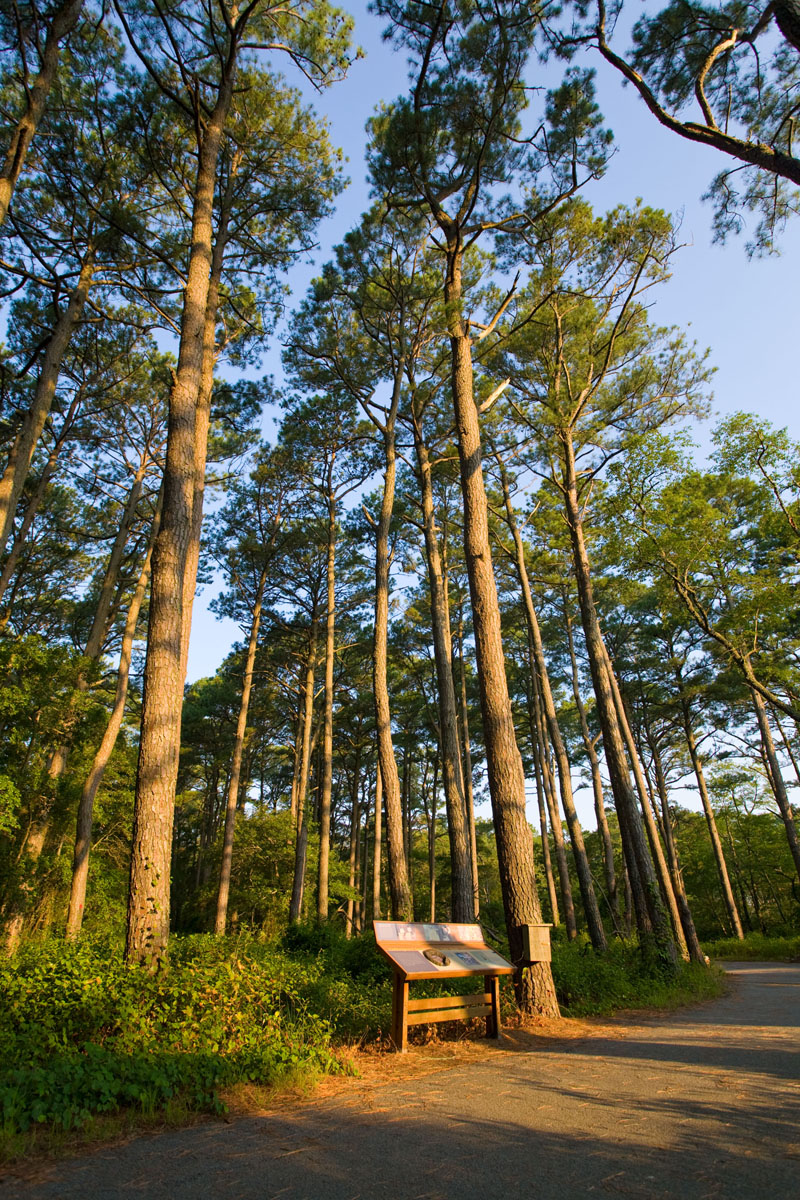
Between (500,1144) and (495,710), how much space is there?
15.0 feet

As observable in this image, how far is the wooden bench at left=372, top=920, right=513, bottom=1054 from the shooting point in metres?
4.66

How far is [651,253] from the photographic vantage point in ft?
35.7

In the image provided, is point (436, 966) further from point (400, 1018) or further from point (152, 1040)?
point (152, 1040)

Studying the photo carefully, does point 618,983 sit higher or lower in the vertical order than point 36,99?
lower

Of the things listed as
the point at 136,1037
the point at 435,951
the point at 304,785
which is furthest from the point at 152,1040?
the point at 304,785

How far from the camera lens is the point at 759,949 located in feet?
71.8

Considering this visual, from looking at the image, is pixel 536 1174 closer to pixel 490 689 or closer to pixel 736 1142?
pixel 736 1142

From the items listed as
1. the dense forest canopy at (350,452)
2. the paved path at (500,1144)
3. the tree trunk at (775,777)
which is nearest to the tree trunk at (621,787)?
the dense forest canopy at (350,452)

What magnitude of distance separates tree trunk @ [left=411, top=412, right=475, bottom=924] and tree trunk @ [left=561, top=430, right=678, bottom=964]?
2533 mm

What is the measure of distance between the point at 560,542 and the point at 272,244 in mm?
9657

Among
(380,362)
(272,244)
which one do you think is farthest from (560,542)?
(272,244)

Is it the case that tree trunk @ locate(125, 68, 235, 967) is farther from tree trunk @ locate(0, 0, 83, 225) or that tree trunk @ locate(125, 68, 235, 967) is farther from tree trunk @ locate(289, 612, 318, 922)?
tree trunk @ locate(289, 612, 318, 922)

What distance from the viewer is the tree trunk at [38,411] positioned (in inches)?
316

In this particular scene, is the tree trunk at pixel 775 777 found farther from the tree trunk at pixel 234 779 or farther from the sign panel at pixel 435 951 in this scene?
the sign panel at pixel 435 951
